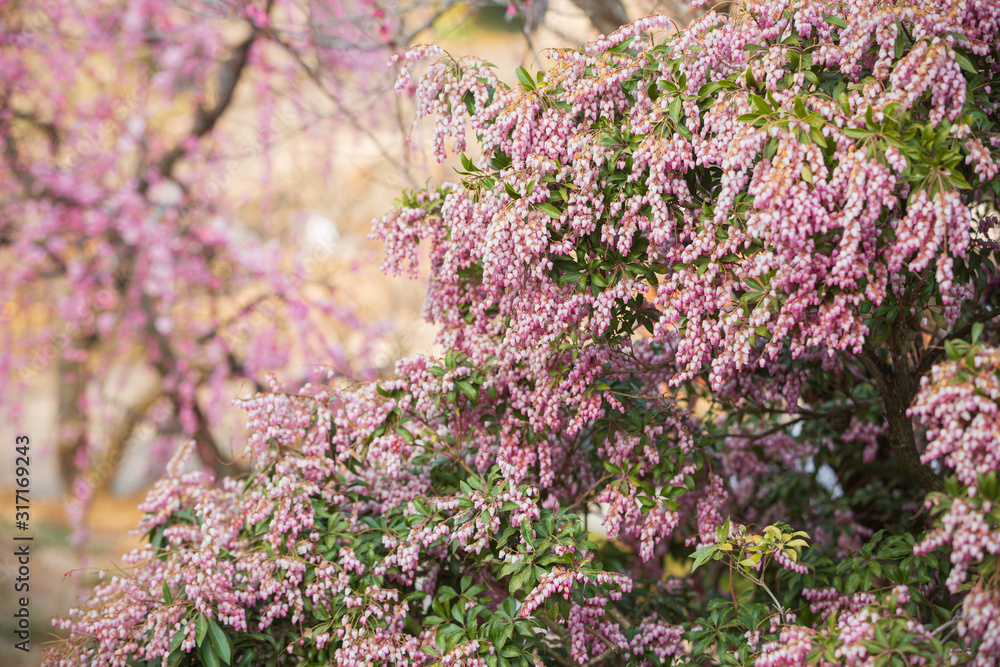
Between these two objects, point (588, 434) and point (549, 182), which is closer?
point (549, 182)

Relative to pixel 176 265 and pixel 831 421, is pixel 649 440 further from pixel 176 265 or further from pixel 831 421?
pixel 176 265

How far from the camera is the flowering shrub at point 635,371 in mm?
2295

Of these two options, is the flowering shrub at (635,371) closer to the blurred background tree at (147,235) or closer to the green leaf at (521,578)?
the green leaf at (521,578)

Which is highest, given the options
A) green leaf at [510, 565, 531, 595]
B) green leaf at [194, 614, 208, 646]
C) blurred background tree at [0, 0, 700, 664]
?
blurred background tree at [0, 0, 700, 664]

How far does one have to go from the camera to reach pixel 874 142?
2248 millimetres

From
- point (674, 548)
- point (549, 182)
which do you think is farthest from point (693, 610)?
point (549, 182)

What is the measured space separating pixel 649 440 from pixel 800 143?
136cm

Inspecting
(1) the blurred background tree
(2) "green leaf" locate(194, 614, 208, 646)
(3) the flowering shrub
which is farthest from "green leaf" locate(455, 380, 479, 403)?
(1) the blurred background tree

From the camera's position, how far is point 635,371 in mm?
3102

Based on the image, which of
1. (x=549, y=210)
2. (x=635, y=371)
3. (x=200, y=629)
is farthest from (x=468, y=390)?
(x=200, y=629)

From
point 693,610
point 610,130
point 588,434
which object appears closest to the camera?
point 610,130

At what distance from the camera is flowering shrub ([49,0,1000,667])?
229cm

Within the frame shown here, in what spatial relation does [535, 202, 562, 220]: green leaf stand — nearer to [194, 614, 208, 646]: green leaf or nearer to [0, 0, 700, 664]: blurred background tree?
[194, 614, 208, 646]: green leaf

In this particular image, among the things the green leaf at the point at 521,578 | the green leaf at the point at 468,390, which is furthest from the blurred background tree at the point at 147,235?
the green leaf at the point at 521,578
